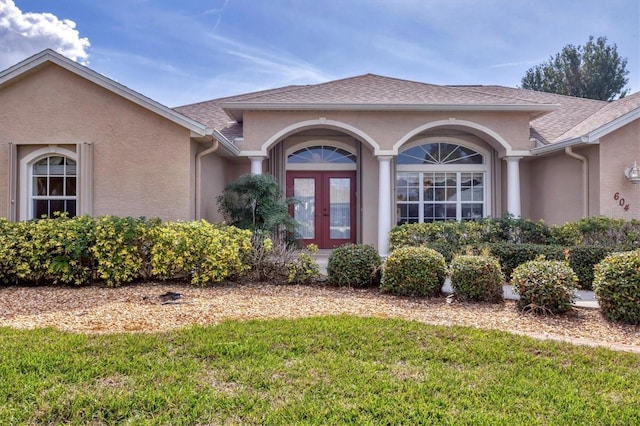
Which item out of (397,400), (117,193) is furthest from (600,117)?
(117,193)

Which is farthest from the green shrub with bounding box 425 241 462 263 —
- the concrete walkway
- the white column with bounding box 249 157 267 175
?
the white column with bounding box 249 157 267 175

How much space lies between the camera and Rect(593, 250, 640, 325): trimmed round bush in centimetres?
536

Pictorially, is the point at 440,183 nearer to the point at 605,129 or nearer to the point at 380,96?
the point at 380,96

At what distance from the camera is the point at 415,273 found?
21.7 feet

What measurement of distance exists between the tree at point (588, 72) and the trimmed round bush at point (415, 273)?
3042 centimetres

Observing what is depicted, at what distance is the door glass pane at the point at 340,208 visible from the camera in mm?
13117

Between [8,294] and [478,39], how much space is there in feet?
63.3

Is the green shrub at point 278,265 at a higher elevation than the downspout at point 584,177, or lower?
lower

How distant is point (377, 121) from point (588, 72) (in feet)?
90.1

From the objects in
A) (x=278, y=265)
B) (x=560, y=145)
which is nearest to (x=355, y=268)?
(x=278, y=265)

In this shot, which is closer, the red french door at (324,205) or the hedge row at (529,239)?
the hedge row at (529,239)

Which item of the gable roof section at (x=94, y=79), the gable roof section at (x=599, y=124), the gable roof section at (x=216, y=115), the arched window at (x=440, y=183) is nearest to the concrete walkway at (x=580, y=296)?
the gable roof section at (x=599, y=124)

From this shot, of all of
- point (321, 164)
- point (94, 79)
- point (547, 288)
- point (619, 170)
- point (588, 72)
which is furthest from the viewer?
point (588, 72)

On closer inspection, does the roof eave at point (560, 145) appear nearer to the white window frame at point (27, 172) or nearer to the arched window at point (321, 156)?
the arched window at point (321, 156)
